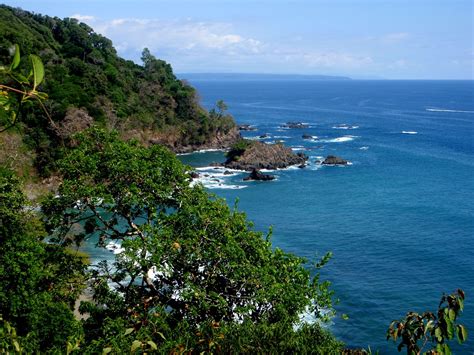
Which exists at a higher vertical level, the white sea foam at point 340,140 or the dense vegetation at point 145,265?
the dense vegetation at point 145,265

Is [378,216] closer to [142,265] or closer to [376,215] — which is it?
[376,215]

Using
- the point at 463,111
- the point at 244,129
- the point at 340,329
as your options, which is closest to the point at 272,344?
the point at 340,329

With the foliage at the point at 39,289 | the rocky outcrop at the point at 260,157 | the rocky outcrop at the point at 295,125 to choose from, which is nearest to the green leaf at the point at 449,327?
the foliage at the point at 39,289

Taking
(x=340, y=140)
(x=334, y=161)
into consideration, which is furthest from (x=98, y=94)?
(x=340, y=140)

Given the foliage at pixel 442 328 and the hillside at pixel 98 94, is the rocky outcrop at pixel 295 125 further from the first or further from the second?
the foliage at pixel 442 328

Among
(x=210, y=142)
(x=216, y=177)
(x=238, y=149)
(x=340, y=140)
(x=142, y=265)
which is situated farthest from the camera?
(x=340, y=140)

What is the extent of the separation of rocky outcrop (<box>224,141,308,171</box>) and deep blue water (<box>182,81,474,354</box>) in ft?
8.32

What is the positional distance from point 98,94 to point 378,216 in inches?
1407

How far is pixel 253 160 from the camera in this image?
62375mm

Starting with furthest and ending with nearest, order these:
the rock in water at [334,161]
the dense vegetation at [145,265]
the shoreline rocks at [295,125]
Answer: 1. the shoreline rocks at [295,125]
2. the rock in water at [334,161]
3. the dense vegetation at [145,265]

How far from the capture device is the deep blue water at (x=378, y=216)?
27391mm

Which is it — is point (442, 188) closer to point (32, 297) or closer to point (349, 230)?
point (349, 230)

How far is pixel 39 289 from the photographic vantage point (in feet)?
51.3

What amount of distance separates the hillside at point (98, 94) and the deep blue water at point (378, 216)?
676cm
